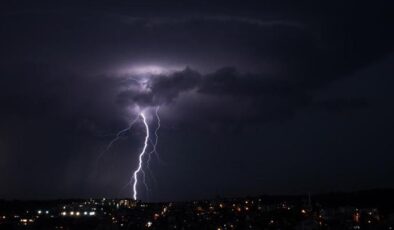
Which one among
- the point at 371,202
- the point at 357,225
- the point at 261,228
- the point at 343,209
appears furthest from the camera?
the point at 371,202

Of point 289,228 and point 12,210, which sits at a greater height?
point 12,210

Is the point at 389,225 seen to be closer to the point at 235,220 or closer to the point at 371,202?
the point at 235,220

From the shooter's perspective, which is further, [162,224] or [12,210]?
[12,210]

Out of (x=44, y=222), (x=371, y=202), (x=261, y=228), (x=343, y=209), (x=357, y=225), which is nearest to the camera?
(x=261, y=228)

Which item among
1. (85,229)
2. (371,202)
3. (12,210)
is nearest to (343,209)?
(371,202)

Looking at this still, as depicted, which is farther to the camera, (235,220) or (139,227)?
(235,220)

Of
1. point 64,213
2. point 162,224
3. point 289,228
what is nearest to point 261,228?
point 289,228

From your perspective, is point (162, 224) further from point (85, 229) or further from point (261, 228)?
point (261, 228)

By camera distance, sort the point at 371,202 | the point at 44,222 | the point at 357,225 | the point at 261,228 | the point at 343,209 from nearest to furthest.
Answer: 1. the point at 261,228
2. the point at 357,225
3. the point at 44,222
4. the point at 343,209
5. the point at 371,202

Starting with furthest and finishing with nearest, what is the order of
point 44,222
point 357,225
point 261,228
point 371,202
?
point 371,202, point 44,222, point 357,225, point 261,228
